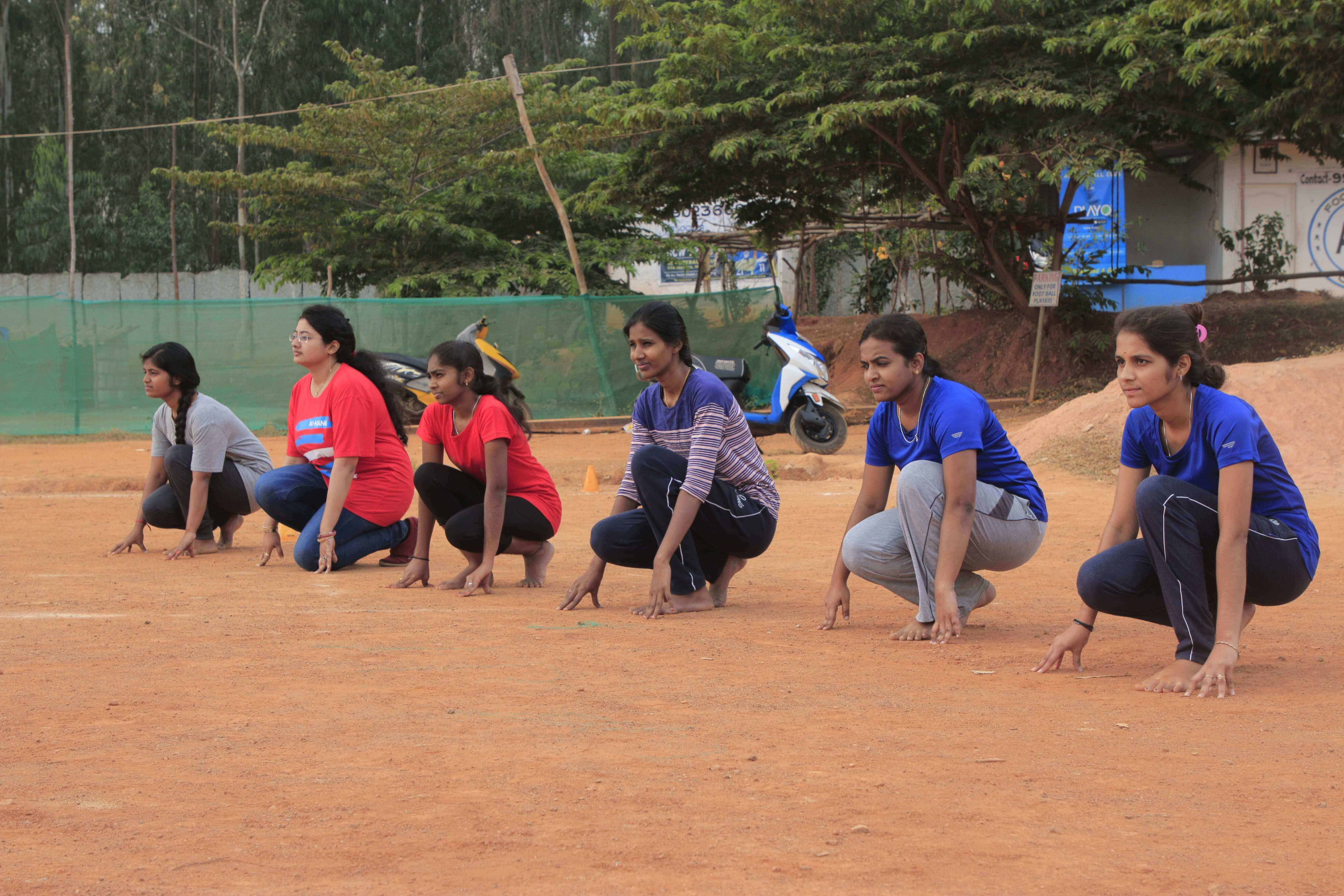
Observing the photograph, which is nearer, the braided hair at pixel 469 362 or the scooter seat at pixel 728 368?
the braided hair at pixel 469 362

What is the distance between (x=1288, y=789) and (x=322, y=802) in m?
2.01

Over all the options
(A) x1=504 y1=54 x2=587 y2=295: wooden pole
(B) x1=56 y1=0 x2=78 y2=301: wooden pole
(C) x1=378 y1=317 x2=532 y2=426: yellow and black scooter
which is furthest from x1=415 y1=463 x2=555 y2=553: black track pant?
(B) x1=56 y1=0 x2=78 y2=301: wooden pole

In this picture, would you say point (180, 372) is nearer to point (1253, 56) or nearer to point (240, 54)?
point (1253, 56)

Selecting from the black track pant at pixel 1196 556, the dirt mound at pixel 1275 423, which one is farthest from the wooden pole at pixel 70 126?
the black track pant at pixel 1196 556

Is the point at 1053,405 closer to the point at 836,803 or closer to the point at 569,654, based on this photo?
the point at 569,654

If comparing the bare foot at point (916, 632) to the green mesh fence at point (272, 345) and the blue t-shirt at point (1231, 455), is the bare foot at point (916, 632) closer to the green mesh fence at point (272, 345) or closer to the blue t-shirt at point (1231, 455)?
the blue t-shirt at point (1231, 455)

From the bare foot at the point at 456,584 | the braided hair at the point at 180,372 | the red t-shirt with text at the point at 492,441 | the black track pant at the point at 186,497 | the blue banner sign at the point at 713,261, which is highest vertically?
the blue banner sign at the point at 713,261

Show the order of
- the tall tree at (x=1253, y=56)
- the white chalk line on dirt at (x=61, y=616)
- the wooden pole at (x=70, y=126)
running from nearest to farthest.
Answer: the white chalk line on dirt at (x=61, y=616), the tall tree at (x=1253, y=56), the wooden pole at (x=70, y=126)

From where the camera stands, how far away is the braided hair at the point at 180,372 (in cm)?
638

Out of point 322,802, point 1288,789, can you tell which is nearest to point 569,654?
point 322,802

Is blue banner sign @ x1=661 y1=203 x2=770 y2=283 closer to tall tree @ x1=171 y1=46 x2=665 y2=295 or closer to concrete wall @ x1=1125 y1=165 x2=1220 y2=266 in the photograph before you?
tall tree @ x1=171 y1=46 x2=665 y2=295

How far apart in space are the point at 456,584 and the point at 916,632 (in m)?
2.22

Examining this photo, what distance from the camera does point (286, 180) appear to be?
62.7ft

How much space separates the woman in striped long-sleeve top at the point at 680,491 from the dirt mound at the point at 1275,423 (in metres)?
5.50
